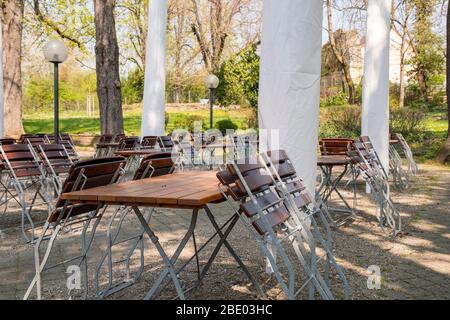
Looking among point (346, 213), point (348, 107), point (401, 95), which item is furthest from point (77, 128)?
point (346, 213)

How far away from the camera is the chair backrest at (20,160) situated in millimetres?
4969

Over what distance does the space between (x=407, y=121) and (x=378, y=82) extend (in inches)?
345

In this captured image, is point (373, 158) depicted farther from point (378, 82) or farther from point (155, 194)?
point (155, 194)

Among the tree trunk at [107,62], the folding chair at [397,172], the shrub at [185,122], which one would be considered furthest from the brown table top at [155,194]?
the shrub at [185,122]

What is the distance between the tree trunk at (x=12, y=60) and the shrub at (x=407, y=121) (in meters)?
11.5

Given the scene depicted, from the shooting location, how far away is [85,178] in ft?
8.79

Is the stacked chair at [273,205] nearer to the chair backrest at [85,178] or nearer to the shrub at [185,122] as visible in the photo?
the chair backrest at [85,178]

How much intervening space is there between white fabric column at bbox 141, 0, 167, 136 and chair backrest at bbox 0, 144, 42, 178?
14.3ft

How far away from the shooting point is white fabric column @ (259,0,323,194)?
11.4ft

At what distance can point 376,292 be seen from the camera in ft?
10.4
